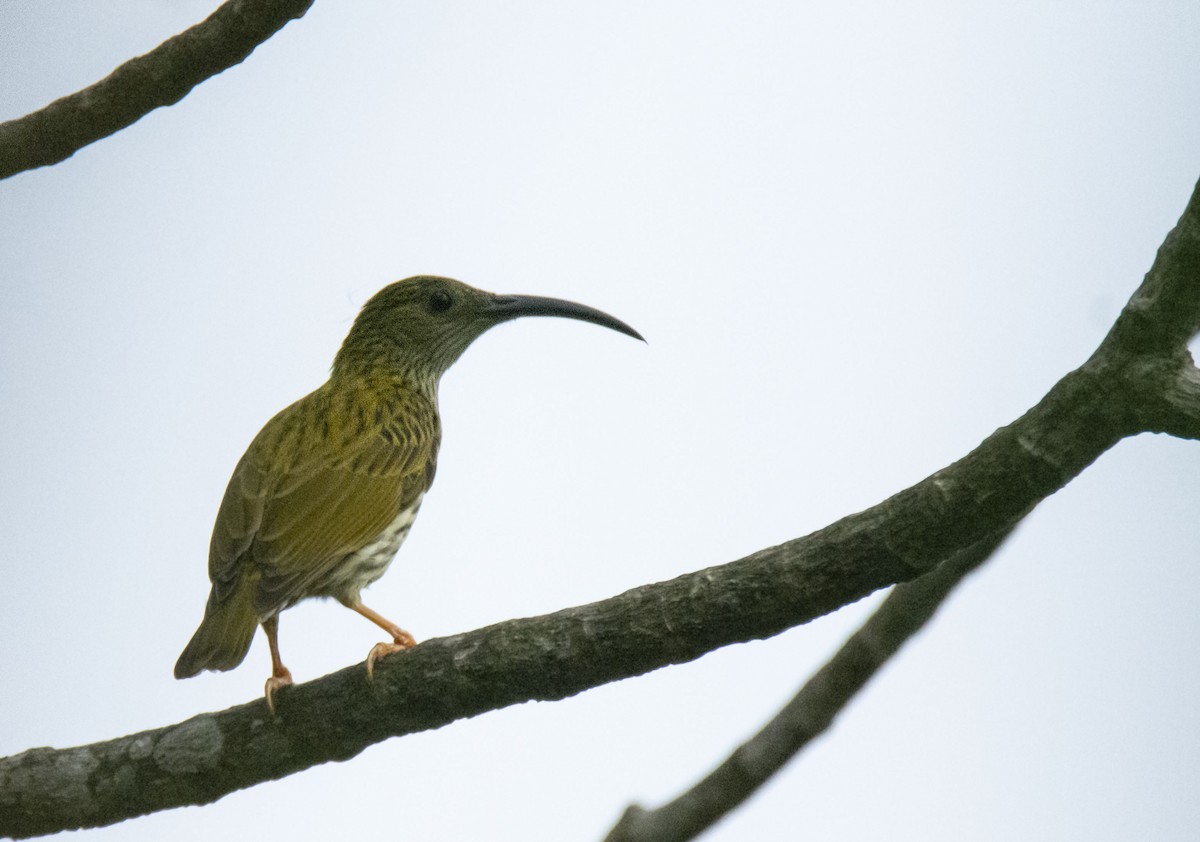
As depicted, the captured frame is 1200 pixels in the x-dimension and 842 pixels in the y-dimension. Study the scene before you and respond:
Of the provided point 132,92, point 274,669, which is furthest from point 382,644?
point 132,92

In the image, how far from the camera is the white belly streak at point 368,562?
618 centimetres

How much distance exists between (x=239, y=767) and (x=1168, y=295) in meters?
3.35

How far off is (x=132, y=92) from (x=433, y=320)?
289cm

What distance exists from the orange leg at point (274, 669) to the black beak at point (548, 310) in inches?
103

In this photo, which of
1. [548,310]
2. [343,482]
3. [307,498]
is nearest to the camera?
[307,498]

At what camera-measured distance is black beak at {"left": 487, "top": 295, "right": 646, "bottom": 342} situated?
802 cm

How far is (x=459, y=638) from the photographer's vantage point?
4684 mm

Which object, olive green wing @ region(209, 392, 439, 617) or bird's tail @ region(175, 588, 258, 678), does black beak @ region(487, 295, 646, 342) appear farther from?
bird's tail @ region(175, 588, 258, 678)

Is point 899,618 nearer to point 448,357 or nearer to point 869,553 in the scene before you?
point 869,553

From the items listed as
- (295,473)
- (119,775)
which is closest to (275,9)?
(295,473)

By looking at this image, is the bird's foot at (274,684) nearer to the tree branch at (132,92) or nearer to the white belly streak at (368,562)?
the white belly streak at (368,562)

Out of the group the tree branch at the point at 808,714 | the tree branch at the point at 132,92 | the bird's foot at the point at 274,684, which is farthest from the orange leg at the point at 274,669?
the tree branch at the point at 132,92

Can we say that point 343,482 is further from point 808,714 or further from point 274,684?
point 808,714

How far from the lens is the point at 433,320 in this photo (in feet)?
26.8
